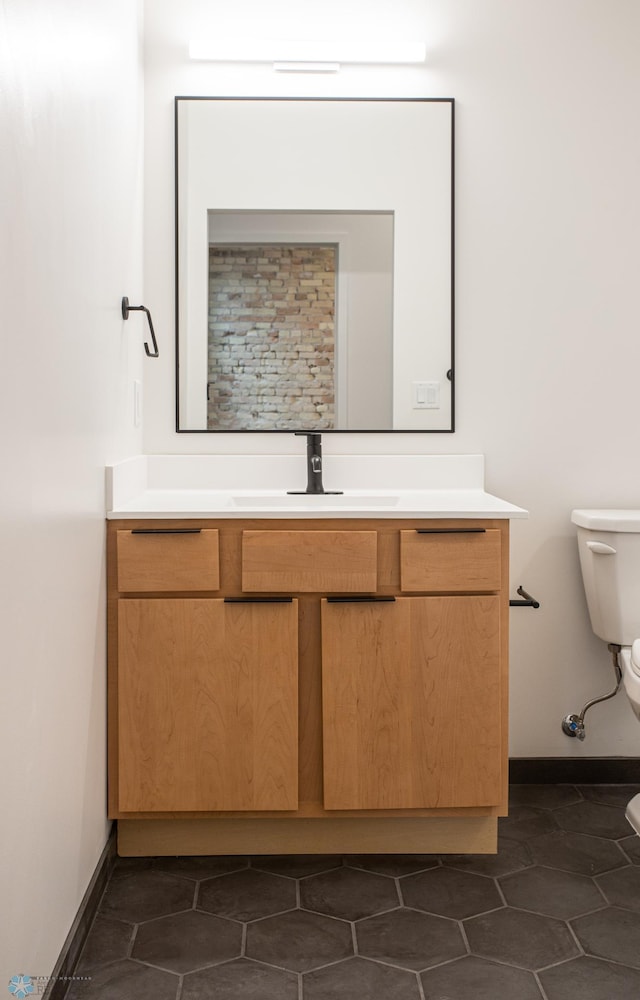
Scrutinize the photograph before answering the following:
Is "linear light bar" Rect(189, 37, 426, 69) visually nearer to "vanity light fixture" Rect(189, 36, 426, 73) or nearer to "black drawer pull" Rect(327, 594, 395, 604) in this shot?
"vanity light fixture" Rect(189, 36, 426, 73)

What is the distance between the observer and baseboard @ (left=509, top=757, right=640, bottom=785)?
254cm

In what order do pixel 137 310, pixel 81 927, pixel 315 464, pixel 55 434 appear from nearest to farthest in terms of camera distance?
pixel 55 434 → pixel 81 927 → pixel 137 310 → pixel 315 464

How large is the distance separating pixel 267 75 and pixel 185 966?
228cm

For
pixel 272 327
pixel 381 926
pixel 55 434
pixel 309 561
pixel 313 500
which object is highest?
pixel 272 327

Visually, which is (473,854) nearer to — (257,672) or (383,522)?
(257,672)

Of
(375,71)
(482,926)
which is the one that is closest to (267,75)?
(375,71)

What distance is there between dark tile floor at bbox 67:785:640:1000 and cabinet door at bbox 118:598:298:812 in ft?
0.62

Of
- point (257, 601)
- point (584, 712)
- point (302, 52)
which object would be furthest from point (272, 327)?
point (584, 712)

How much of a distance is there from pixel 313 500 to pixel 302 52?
128 cm

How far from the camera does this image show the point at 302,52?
8.00 feet

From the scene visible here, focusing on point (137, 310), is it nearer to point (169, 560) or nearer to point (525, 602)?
point (169, 560)

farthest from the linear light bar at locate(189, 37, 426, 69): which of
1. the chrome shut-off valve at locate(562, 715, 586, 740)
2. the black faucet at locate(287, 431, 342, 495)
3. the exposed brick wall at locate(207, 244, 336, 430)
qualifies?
the chrome shut-off valve at locate(562, 715, 586, 740)

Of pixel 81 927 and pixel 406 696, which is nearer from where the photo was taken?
pixel 81 927

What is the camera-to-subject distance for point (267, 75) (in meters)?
2.48
